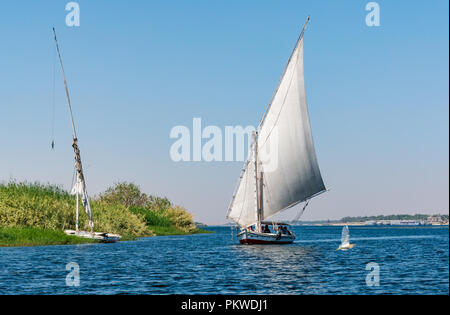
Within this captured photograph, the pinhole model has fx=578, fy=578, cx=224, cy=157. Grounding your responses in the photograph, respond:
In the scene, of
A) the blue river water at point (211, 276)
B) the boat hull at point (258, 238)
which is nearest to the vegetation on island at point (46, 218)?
the blue river water at point (211, 276)

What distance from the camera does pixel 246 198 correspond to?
7456cm

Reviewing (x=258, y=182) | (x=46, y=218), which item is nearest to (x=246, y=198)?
(x=258, y=182)

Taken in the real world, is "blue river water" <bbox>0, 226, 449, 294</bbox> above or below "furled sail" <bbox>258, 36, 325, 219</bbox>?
below

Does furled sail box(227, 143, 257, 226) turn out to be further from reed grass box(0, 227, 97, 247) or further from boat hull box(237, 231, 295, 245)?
reed grass box(0, 227, 97, 247)

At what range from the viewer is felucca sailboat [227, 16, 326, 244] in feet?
217

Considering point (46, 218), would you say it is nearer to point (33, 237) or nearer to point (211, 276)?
point (33, 237)

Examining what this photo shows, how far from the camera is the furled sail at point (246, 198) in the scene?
74.1 meters

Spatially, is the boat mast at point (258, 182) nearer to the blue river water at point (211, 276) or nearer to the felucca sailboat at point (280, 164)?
the felucca sailboat at point (280, 164)

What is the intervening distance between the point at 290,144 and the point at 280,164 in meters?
3.35

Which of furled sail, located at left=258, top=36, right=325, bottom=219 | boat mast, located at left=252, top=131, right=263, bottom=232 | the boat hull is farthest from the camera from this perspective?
the boat hull

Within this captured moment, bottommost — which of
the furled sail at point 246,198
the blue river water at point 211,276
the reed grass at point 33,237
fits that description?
the blue river water at point 211,276

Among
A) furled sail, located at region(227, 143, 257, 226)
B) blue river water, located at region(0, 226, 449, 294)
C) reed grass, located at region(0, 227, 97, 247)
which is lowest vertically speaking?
blue river water, located at region(0, 226, 449, 294)

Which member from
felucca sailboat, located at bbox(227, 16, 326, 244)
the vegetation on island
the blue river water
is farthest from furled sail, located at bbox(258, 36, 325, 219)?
the vegetation on island
